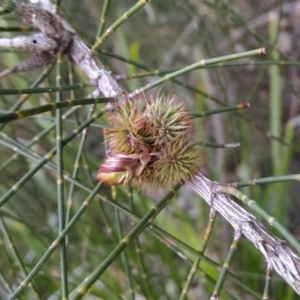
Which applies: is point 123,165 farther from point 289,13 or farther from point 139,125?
point 289,13

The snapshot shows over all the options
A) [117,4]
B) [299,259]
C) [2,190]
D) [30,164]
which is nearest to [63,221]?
[299,259]

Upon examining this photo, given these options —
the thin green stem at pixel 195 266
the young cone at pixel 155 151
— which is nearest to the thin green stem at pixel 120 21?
the young cone at pixel 155 151

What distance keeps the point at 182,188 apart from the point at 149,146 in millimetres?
947

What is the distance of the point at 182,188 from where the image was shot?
1.32 m

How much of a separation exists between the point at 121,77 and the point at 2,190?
0.57 m

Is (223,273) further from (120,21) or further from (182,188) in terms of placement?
(182,188)

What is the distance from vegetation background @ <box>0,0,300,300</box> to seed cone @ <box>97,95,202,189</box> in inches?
3.2

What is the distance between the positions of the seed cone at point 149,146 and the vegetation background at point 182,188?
8 centimetres

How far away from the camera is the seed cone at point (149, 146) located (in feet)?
1.24

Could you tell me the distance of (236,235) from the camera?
1.14 feet

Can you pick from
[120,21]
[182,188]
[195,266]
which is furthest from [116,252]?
[182,188]

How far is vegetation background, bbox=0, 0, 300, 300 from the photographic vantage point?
743mm

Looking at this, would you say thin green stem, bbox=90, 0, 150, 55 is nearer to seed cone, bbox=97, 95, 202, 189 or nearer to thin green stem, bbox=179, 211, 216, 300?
seed cone, bbox=97, 95, 202, 189

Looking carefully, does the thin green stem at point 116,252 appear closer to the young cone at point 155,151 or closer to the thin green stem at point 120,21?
the young cone at point 155,151
